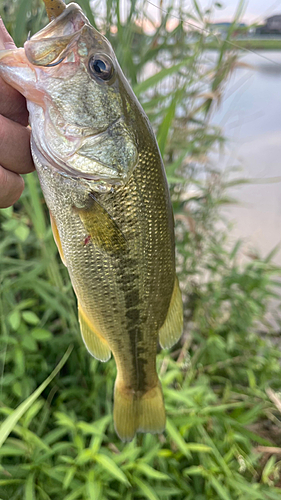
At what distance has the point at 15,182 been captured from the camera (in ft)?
2.30

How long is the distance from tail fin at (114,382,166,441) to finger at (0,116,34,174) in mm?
679

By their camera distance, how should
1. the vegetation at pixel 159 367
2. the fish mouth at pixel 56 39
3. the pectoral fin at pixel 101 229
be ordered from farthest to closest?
1. the vegetation at pixel 159 367
2. the pectoral fin at pixel 101 229
3. the fish mouth at pixel 56 39

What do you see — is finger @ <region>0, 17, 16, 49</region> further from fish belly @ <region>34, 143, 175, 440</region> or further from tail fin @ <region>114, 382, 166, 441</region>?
tail fin @ <region>114, 382, 166, 441</region>

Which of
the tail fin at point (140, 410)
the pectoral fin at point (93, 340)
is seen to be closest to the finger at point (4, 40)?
the pectoral fin at point (93, 340)

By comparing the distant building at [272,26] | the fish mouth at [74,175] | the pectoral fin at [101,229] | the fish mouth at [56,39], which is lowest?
the pectoral fin at [101,229]

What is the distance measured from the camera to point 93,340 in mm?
880

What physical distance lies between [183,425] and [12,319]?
28.2 inches

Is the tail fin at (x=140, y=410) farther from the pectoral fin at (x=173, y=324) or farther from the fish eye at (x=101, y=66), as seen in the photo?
the fish eye at (x=101, y=66)

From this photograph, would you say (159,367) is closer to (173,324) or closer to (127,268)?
(173,324)

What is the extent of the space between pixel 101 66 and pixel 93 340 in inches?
26.5

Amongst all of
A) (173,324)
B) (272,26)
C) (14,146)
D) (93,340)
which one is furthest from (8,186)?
(272,26)

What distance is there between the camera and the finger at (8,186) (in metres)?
0.68

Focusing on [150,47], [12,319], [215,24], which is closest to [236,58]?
[215,24]

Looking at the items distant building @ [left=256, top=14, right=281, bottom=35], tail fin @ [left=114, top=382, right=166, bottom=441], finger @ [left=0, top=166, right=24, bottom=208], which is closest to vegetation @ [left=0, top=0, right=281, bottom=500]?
tail fin @ [left=114, top=382, right=166, bottom=441]
